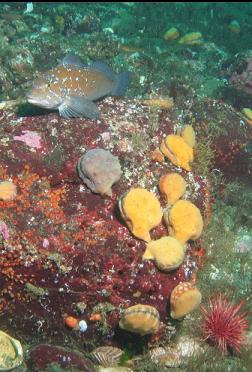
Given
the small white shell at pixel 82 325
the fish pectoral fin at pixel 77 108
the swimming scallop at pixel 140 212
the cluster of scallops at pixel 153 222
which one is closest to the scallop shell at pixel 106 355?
the small white shell at pixel 82 325

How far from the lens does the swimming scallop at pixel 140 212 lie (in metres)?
4.35

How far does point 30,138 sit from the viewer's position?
4.86m

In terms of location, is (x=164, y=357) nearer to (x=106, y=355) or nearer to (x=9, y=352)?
(x=106, y=355)

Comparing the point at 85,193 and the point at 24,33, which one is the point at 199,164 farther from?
the point at 24,33

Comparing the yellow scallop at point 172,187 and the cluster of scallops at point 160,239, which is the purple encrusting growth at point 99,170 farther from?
the yellow scallop at point 172,187

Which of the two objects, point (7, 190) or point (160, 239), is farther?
point (160, 239)

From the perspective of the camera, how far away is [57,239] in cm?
426

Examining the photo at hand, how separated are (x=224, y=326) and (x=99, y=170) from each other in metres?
2.60

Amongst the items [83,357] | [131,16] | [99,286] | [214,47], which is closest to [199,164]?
[99,286]

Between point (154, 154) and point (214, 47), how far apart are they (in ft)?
41.9

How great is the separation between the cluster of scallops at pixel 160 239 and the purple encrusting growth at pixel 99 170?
302 mm

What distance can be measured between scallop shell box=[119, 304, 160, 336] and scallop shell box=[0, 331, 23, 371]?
1173 millimetres

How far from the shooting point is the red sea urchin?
4.69 m

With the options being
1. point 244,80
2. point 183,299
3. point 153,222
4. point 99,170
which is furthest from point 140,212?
point 244,80
